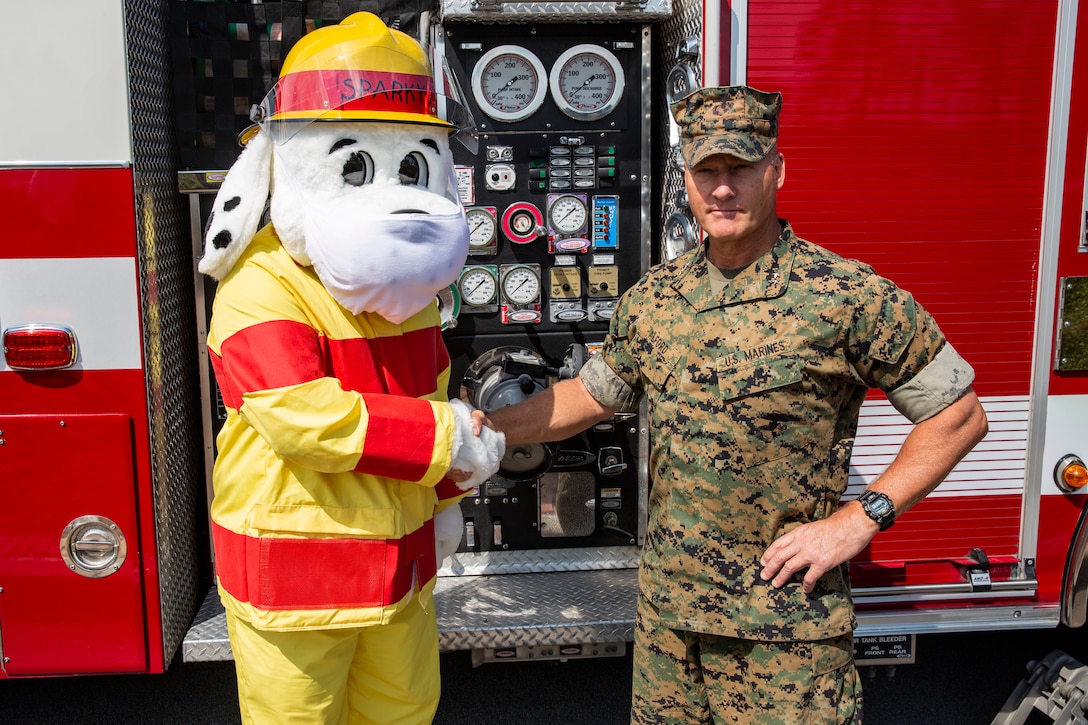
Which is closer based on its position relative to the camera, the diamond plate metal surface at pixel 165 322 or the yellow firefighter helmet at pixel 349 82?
the yellow firefighter helmet at pixel 349 82

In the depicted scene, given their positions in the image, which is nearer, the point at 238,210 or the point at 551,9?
the point at 238,210

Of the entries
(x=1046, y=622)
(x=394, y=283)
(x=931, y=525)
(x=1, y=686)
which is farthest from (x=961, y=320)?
(x=1, y=686)

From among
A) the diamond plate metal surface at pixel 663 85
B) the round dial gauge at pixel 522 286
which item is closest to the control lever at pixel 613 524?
the round dial gauge at pixel 522 286

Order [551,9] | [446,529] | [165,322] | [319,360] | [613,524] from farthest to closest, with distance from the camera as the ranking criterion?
[613,524]
[551,9]
[165,322]
[446,529]
[319,360]

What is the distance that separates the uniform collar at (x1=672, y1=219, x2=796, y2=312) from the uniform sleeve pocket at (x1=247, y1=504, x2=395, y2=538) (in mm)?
873

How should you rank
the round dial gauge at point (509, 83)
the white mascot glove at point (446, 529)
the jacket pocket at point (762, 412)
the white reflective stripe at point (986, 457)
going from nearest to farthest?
the jacket pocket at point (762, 412)
the white mascot glove at point (446, 529)
the white reflective stripe at point (986, 457)
the round dial gauge at point (509, 83)

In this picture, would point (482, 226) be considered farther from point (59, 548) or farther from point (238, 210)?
point (59, 548)

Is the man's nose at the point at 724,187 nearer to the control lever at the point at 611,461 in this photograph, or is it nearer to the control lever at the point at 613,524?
the control lever at the point at 611,461

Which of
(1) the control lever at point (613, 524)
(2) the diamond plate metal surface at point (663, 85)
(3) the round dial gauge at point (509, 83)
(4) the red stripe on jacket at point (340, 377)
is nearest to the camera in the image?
(4) the red stripe on jacket at point (340, 377)

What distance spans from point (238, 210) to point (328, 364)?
404mm

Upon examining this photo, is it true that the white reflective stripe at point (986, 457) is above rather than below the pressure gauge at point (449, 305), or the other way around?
below

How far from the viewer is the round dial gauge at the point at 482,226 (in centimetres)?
340

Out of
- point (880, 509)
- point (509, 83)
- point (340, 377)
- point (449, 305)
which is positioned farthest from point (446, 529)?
point (509, 83)

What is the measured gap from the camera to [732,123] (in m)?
2.08
